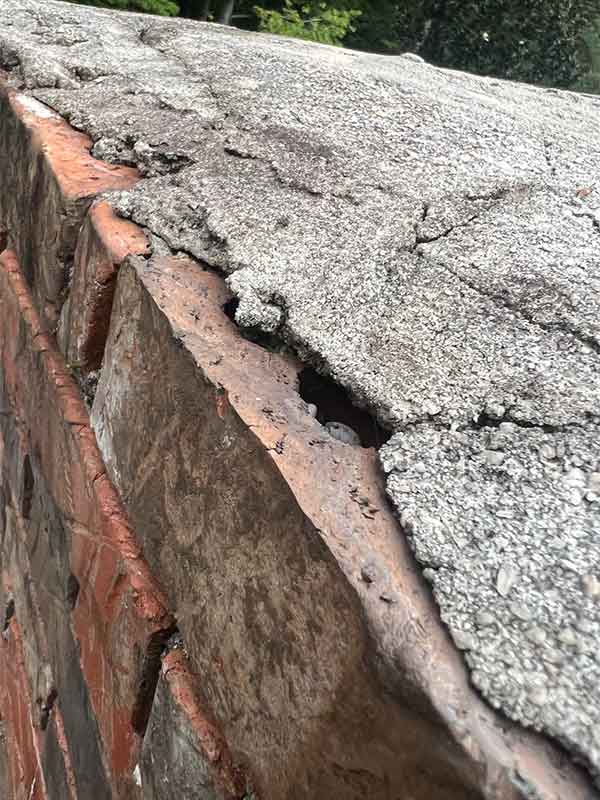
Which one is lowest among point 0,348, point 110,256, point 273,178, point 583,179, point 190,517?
point 0,348

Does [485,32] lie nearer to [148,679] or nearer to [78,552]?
[78,552]

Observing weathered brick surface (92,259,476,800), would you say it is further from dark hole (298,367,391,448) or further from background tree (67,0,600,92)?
background tree (67,0,600,92)

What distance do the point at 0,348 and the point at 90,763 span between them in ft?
3.10

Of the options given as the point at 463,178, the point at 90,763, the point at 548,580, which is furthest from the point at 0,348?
the point at 548,580

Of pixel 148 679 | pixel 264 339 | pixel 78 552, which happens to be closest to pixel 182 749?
pixel 148 679

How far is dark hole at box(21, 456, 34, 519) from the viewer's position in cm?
148

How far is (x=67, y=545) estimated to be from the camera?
1.20m

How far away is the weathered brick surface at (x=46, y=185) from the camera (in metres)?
1.16

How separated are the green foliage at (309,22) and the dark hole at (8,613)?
641cm

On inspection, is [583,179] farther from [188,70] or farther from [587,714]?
[587,714]

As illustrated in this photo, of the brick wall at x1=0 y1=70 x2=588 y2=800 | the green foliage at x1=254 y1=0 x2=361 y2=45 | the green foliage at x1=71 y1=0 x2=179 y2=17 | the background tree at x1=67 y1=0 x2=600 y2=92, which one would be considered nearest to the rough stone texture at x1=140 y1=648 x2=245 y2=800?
the brick wall at x1=0 y1=70 x2=588 y2=800

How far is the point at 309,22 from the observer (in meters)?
7.41

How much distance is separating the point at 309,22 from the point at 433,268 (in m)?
7.46

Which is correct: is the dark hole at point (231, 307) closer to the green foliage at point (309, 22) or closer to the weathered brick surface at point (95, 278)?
the weathered brick surface at point (95, 278)
